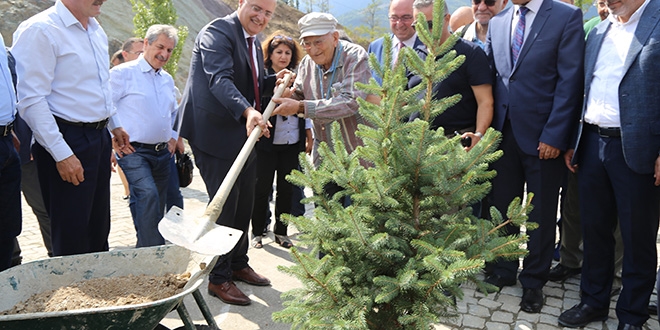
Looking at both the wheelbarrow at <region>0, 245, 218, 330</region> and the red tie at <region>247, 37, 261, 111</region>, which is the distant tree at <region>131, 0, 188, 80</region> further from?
the wheelbarrow at <region>0, 245, 218, 330</region>

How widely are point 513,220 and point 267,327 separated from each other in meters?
2.14

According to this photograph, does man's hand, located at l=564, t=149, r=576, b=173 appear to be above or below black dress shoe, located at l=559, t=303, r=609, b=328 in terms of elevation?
above

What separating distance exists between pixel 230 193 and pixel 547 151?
2557mm

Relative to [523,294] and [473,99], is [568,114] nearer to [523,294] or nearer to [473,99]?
[473,99]

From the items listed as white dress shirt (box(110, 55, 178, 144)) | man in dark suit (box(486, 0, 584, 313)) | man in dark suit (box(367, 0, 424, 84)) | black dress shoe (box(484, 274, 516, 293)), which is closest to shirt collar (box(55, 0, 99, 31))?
white dress shirt (box(110, 55, 178, 144))

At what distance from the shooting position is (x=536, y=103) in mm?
4188

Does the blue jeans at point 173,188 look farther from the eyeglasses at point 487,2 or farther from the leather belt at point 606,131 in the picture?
the leather belt at point 606,131

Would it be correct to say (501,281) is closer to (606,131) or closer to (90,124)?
(606,131)

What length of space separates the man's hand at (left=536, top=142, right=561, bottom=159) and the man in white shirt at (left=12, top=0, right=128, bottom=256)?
3.33 meters

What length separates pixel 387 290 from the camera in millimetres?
2303


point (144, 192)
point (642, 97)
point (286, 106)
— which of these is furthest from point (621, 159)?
point (144, 192)

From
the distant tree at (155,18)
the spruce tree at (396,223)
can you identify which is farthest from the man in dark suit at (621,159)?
the distant tree at (155,18)

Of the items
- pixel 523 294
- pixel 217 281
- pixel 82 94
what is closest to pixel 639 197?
pixel 523 294

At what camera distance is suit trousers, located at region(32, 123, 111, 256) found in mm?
3592
